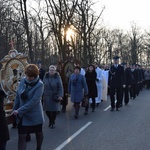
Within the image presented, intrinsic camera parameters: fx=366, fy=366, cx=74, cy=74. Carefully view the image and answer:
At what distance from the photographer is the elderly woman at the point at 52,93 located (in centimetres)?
991

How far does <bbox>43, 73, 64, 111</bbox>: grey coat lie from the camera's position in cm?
991

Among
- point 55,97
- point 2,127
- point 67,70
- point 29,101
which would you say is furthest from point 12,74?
point 2,127

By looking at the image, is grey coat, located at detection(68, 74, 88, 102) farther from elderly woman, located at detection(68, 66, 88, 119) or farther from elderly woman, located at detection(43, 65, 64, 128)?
elderly woman, located at detection(43, 65, 64, 128)

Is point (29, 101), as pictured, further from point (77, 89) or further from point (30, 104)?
point (77, 89)

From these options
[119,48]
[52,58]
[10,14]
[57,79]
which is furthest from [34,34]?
[57,79]

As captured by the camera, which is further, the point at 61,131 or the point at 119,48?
the point at 119,48

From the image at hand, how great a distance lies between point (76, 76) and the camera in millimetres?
12164

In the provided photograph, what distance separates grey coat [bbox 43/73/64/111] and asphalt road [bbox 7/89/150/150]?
0.62 meters

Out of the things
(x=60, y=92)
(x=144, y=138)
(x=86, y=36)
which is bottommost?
(x=144, y=138)

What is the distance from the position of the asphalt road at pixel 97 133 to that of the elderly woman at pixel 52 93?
535mm

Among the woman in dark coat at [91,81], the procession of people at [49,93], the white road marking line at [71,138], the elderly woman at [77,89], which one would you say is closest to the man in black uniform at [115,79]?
the procession of people at [49,93]

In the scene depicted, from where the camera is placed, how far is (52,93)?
9977 mm

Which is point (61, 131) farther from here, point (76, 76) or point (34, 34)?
point (34, 34)

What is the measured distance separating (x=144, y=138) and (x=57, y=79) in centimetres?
294
